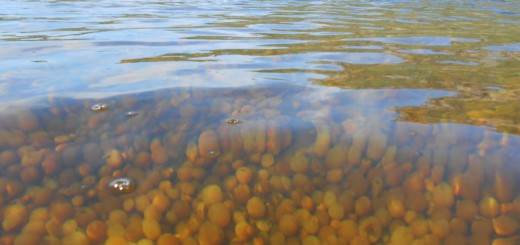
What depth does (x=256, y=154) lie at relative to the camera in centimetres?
178

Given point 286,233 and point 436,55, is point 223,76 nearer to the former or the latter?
point 286,233

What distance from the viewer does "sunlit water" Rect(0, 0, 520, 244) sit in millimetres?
1440

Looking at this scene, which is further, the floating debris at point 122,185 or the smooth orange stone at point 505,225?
the floating debris at point 122,185

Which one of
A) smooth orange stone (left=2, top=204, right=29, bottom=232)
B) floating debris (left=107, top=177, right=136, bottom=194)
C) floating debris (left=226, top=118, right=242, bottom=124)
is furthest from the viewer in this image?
floating debris (left=226, top=118, right=242, bottom=124)

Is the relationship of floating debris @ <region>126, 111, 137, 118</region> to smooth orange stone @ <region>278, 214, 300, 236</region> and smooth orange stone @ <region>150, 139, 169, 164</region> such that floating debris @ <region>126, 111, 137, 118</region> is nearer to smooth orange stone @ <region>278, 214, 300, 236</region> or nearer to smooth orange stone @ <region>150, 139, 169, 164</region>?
smooth orange stone @ <region>150, 139, 169, 164</region>

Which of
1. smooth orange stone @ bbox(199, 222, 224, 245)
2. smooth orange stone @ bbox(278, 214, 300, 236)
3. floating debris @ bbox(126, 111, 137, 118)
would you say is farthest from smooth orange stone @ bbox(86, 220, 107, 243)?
floating debris @ bbox(126, 111, 137, 118)

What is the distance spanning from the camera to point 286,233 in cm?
144

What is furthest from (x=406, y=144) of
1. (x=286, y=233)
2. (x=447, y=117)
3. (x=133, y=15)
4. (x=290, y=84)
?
(x=133, y=15)

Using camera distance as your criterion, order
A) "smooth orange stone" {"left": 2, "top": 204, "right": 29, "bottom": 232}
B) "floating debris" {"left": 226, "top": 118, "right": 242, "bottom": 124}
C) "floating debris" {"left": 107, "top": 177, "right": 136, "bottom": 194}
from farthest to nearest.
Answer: "floating debris" {"left": 226, "top": 118, "right": 242, "bottom": 124}
"floating debris" {"left": 107, "top": 177, "right": 136, "bottom": 194}
"smooth orange stone" {"left": 2, "top": 204, "right": 29, "bottom": 232}

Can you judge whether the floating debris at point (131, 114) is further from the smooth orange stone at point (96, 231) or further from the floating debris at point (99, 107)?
the smooth orange stone at point (96, 231)

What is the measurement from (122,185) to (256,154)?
54cm

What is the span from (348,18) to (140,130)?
5.83m

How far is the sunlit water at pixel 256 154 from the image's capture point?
1.44m

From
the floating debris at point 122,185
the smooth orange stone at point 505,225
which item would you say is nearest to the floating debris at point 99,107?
the floating debris at point 122,185
